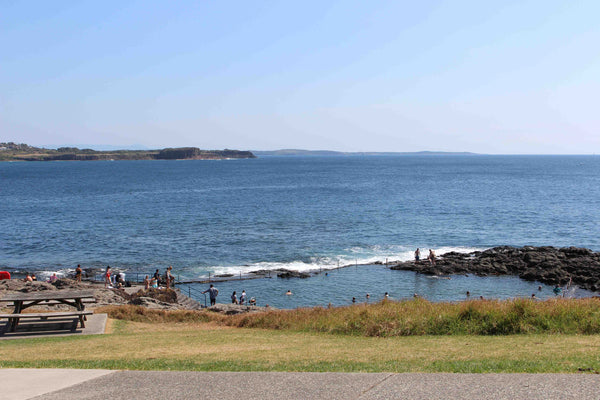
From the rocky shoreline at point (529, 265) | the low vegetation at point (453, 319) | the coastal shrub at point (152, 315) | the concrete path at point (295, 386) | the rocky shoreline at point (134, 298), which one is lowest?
the rocky shoreline at point (529, 265)

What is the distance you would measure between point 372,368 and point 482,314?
6.53 meters

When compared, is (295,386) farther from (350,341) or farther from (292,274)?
(292,274)

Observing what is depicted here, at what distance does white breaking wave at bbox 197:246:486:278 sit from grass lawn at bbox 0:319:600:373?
70.8 ft

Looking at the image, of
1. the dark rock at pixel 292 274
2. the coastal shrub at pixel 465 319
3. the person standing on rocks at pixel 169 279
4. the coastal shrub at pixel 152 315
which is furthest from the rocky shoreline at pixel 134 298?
the dark rock at pixel 292 274

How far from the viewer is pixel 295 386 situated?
884cm

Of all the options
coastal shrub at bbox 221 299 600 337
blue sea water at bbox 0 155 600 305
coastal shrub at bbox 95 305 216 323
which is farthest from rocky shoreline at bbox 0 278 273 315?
blue sea water at bbox 0 155 600 305

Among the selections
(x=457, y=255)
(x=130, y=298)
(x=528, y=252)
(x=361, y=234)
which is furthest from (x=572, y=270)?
(x=130, y=298)

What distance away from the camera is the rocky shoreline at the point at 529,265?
116 feet

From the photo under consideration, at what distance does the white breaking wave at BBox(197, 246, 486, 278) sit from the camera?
38438 mm

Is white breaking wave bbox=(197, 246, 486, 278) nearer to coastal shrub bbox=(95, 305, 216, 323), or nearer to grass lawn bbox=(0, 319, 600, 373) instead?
coastal shrub bbox=(95, 305, 216, 323)

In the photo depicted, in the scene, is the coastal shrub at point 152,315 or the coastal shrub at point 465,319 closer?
the coastal shrub at point 465,319

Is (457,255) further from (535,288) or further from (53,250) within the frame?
(53,250)

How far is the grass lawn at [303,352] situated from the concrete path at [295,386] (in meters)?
0.72

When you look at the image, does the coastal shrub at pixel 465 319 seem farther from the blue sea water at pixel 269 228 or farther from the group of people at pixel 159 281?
the group of people at pixel 159 281
